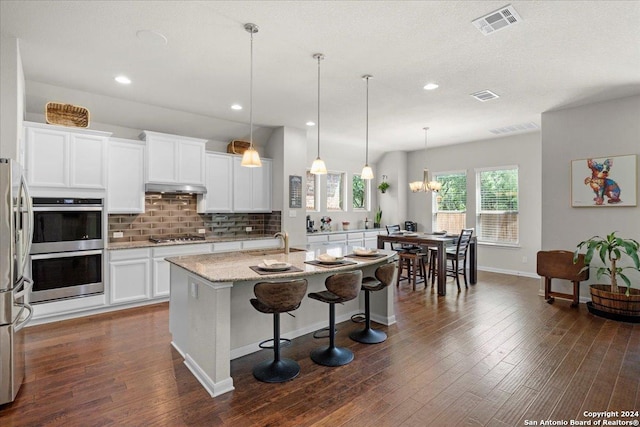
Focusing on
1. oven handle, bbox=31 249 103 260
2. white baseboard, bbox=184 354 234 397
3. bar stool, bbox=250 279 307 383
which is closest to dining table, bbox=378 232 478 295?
bar stool, bbox=250 279 307 383

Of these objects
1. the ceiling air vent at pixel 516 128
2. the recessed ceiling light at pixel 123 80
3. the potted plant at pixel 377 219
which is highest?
the ceiling air vent at pixel 516 128

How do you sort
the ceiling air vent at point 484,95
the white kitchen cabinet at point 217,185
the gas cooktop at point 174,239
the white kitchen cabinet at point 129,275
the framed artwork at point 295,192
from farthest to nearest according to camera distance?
the framed artwork at point 295,192
the white kitchen cabinet at point 217,185
the gas cooktop at point 174,239
the white kitchen cabinet at point 129,275
the ceiling air vent at point 484,95

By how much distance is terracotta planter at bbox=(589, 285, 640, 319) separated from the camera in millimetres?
3994

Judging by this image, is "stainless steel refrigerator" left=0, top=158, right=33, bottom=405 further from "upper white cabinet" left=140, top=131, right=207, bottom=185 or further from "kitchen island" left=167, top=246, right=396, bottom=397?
"upper white cabinet" left=140, top=131, right=207, bottom=185

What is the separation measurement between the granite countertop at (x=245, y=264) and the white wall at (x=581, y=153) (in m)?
3.13

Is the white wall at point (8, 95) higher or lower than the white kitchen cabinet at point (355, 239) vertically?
higher

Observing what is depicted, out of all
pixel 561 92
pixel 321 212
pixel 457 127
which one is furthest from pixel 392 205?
pixel 561 92

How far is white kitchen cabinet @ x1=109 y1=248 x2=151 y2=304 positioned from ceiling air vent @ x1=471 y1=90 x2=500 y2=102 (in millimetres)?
4952

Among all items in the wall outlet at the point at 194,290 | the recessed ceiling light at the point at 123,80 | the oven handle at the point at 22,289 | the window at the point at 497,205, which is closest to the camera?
the oven handle at the point at 22,289

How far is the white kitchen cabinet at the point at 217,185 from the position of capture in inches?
218

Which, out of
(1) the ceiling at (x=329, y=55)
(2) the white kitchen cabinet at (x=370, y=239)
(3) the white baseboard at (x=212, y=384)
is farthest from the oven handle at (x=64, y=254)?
(2) the white kitchen cabinet at (x=370, y=239)

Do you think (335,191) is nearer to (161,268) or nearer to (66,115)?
(161,268)

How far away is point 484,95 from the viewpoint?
4.38m

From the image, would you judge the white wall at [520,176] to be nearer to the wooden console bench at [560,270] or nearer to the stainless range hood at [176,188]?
the wooden console bench at [560,270]
